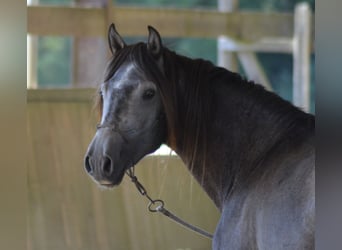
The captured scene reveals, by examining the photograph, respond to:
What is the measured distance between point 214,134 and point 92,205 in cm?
188

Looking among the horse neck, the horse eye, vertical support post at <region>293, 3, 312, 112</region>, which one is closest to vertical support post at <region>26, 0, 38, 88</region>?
vertical support post at <region>293, 3, 312, 112</region>

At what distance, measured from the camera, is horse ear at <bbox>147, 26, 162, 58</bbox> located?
2.67 metres

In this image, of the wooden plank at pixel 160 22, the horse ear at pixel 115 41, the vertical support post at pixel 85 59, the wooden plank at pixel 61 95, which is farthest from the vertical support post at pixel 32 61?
the horse ear at pixel 115 41

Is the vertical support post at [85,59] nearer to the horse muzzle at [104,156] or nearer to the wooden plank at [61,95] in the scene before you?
the wooden plank at [61,95]

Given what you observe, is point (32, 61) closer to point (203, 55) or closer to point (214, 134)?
point (214, 134)

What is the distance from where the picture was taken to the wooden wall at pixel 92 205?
14.1 ft

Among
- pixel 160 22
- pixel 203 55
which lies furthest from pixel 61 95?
pixel 203 55

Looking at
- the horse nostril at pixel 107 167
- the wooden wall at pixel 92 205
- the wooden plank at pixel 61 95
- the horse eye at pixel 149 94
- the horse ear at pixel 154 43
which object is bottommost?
the wooden wall at pixel 92 205

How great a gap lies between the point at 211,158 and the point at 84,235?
73.6 inches

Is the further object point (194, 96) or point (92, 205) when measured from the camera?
point (92, 205)

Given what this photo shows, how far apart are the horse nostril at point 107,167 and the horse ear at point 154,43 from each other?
0.50m

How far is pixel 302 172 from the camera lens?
2.18 m

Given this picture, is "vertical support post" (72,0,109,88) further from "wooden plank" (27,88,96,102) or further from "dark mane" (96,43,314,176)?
"dark mane" (96,43,314,176)

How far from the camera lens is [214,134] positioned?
2.74 m
